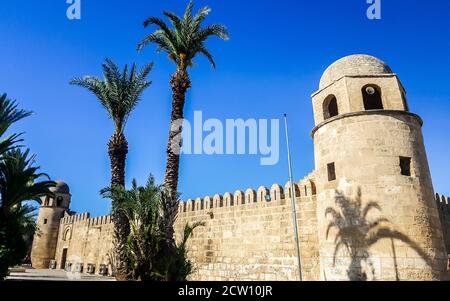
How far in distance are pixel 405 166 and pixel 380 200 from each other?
1.52 metres

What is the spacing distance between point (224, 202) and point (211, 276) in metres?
3.06

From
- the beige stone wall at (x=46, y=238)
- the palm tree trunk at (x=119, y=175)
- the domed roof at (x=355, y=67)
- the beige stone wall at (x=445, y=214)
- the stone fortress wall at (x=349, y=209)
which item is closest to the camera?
the stone fortress wall at (x=349, y=209)

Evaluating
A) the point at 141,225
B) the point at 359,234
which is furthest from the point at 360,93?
the point at 141,225

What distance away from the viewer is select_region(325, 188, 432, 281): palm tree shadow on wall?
8.59m

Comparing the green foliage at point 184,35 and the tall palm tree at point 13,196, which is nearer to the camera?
the tall palm tree at point 13,196

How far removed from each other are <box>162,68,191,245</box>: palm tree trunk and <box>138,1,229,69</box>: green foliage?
60cm

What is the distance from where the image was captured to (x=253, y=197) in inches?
516

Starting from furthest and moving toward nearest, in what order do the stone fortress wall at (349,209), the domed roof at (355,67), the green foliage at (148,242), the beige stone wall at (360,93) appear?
the domed roof at (355,67), the beige stone wall at (360,93), the green foliage at (148,242), the stone fortress wall at (349,209)

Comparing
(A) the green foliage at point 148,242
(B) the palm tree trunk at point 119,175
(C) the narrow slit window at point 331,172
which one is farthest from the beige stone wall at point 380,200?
(B) the palm tree trunk at point 119,175

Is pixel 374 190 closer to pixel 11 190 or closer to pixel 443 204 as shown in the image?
pixel 443 204

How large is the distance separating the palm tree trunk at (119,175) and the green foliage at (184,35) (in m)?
3.65

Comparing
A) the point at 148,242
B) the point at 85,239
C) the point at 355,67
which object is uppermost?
the point at 355,67

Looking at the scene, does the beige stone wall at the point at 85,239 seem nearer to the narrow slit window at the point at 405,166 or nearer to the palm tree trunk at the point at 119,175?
the palm tree trunk at the point at 119,175

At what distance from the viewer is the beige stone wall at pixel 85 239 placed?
22562mm
